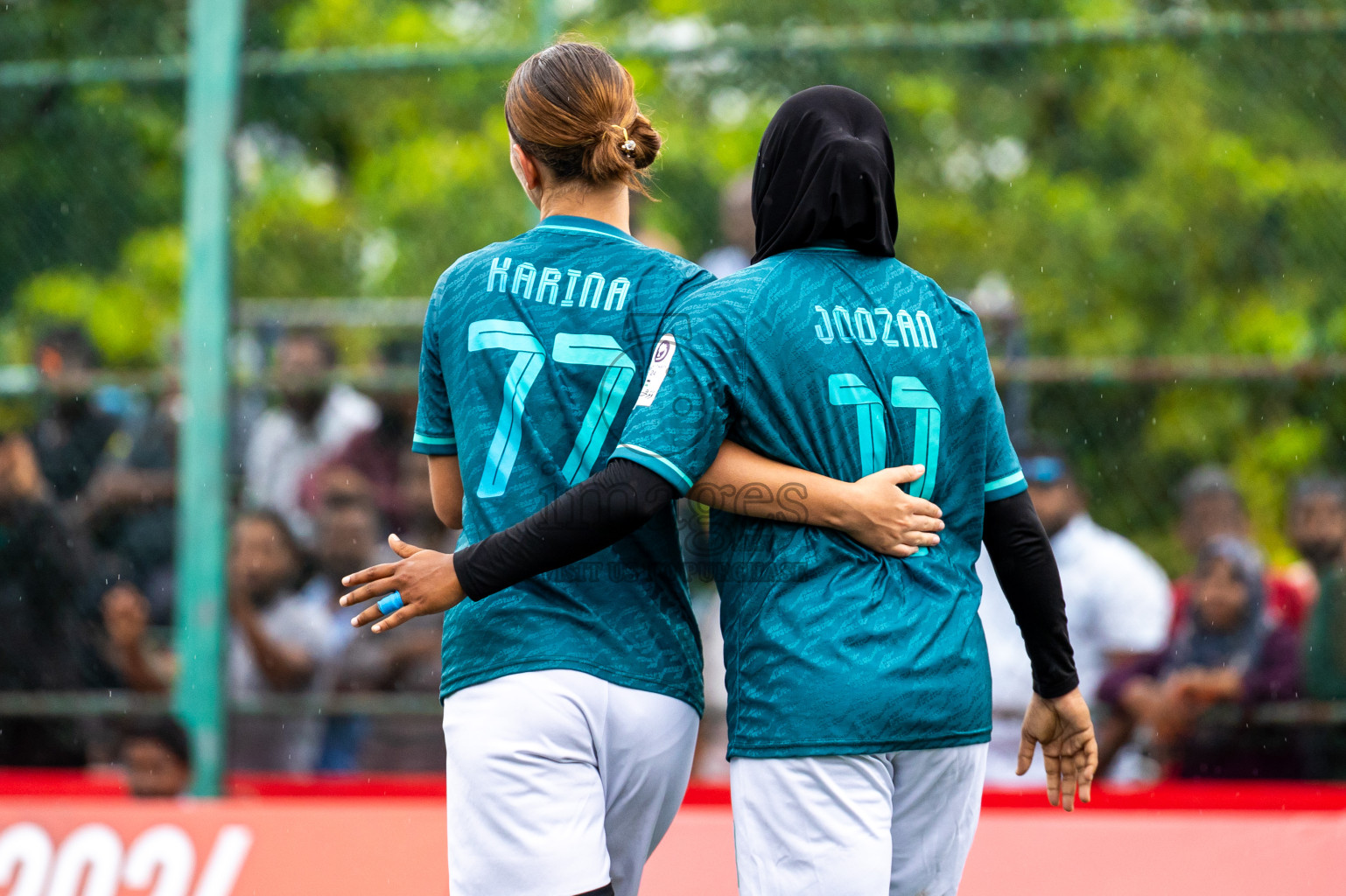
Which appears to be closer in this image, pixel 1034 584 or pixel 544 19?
pixel 1034 584

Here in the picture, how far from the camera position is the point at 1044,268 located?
611 cm

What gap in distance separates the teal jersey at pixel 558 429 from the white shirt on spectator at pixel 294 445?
11.9 ft

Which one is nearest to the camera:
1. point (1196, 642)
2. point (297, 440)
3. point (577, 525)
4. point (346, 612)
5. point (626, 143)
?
point (577, 525)

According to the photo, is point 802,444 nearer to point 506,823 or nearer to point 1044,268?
point 506,823

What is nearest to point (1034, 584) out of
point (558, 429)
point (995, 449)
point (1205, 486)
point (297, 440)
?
point (995, 449)

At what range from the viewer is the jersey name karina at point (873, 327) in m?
2.03

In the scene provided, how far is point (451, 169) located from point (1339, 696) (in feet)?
18.1

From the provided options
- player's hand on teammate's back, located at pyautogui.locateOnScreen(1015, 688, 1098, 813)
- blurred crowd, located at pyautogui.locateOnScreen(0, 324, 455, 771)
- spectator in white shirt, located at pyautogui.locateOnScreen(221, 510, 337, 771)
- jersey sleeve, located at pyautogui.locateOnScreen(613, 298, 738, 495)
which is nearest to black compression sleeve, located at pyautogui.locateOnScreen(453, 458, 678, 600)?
jersey sleeve, located at pyautogui.locateOnScreen(613, 298, 738, 495)

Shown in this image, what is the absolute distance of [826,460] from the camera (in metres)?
2.04

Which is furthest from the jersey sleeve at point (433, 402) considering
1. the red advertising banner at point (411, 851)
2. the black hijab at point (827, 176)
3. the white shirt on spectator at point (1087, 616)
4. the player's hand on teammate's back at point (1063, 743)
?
the white shirt on spectator at point (1087, 616)

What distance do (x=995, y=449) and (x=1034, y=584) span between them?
24 cm

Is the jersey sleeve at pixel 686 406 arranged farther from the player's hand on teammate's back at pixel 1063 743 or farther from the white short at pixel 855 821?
the player's hand on teammate's back at pixel 1063 743

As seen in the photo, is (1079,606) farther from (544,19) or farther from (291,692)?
(291,692)

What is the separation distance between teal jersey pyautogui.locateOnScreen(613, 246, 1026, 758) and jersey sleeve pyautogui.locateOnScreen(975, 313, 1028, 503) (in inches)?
2.3
